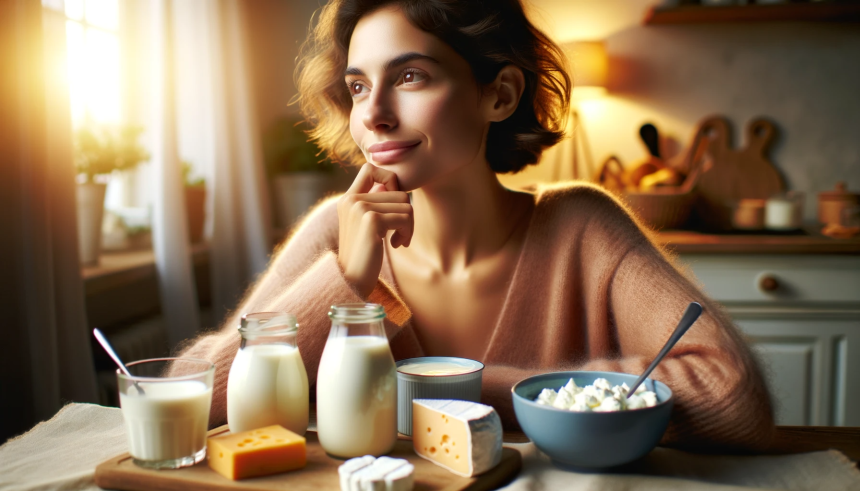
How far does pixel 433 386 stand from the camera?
2.44 feet

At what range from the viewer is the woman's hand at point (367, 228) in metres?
0.94

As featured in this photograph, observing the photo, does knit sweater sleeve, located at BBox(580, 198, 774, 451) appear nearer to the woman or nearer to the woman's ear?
the woman

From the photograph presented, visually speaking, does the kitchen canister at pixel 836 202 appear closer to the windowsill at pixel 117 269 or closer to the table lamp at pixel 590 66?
the table lamp at pixel 590 66

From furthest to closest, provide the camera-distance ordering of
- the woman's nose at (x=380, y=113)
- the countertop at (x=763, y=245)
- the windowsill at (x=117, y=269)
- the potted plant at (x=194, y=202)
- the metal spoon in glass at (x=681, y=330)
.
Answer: the potted plant at (x=194, y=202), the countertop at (x=763, y=245), the windowsill at (x=117, y=269), the woman's nose at (x=380, y=113), the metal spoon in glass at (x=681, y=330)

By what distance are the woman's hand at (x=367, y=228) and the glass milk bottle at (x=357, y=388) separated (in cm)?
25

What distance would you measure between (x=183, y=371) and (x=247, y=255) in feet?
6.68

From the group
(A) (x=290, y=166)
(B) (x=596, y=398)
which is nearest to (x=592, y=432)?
(B) (x=596, y=398)

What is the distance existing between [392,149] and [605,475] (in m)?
0.56

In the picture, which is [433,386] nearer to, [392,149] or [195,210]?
[392,149]

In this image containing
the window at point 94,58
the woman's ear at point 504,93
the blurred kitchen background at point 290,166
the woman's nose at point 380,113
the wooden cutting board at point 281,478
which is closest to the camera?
the wooden cutting board at point 281,478

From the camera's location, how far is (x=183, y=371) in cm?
73

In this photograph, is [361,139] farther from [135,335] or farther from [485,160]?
[135,335]

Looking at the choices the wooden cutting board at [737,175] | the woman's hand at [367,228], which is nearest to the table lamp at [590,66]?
the wooden cutting board at [737,175]

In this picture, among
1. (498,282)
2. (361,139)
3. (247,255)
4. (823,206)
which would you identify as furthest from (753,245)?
(247,255)
